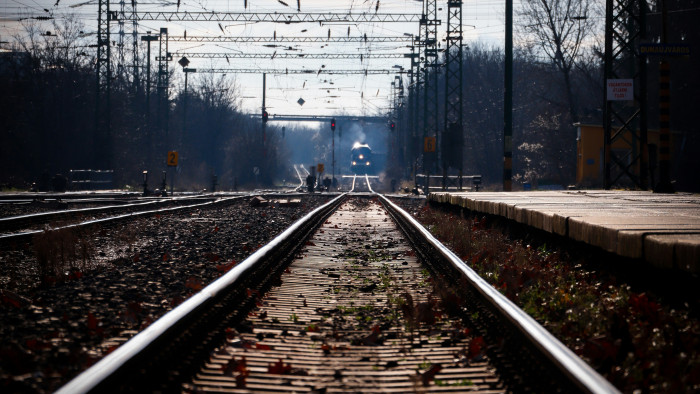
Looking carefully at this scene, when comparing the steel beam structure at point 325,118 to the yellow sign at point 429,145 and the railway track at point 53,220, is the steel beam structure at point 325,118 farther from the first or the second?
the railway track at point 53,220

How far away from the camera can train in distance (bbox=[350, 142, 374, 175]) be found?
112 meters

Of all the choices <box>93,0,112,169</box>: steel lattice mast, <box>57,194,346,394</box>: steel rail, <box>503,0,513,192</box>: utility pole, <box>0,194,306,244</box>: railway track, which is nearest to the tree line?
<box>93,0,112,169</box>: steel lattice mast

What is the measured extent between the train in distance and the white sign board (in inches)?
3628

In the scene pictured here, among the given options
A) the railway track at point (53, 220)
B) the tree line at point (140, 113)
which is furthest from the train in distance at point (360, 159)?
the railway track at point (53, 220)

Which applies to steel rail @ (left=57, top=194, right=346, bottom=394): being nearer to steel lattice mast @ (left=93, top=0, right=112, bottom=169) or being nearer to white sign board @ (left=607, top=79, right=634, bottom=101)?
white sign board @ (left=607, top=79, right=634, bottom=101)

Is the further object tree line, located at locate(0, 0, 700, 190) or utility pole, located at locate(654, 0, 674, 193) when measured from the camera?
tree line, located at locate(0, 0, 700, 190)

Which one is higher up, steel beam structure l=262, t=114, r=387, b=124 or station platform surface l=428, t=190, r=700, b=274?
steel beam structure l=262, t=114, r=387, b=124

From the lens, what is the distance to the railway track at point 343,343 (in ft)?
12.9

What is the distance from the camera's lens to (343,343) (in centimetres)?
523

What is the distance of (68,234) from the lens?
995 centimetres

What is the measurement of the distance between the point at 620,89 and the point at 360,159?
92.6 m

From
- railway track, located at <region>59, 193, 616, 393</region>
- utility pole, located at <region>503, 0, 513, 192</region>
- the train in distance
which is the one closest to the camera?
railway track, located at <region>59, 193, 616, 393</region>

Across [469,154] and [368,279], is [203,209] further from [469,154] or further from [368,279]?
[469,154]

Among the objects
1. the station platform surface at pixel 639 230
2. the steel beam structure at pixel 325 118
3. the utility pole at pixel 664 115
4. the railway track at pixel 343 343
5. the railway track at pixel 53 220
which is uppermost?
the steel beam structure at pixel 325 118
